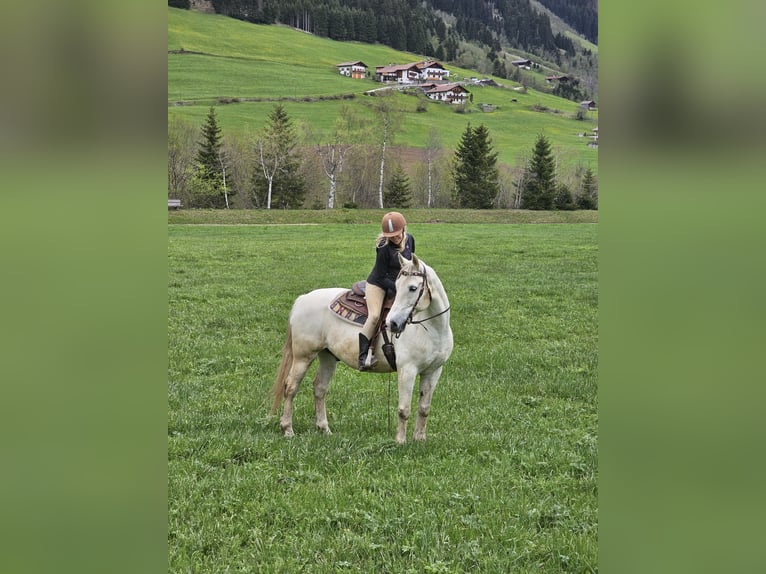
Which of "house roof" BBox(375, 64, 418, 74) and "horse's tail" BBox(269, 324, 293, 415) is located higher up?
"house roof" BBox(375, 64, 418, 74)

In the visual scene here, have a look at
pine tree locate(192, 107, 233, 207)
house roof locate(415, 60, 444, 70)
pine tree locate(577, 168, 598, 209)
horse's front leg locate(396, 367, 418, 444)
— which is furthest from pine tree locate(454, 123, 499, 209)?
horse's front leg locate(396, 367, 418, 444)

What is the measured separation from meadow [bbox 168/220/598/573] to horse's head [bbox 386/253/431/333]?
1.81m

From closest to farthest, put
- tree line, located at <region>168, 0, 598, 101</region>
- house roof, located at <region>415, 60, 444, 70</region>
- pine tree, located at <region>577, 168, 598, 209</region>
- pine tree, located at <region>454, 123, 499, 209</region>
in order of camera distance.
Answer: pine tree, located at <region>577, 168, 598, 209</region> < pine tree, located at <region>454, 123, 499, 209</region> < house roof, located at <region>415, 60, 444, 70</region> < tree line, located at <region>168, 0, 598, 101</region>

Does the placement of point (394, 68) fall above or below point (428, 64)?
below

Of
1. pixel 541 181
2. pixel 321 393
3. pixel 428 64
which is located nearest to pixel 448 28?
pixel 428 64

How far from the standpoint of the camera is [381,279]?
25.9ft

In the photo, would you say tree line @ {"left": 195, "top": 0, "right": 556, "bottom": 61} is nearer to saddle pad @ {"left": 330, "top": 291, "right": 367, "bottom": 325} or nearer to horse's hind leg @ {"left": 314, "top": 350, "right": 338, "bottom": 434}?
saddle pad @ {"left": 330, "top": 291, "right": 367, "bottom": 325}

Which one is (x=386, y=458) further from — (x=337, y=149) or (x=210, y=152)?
(x=337, y=149)

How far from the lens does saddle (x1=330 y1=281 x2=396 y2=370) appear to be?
25.7 feet

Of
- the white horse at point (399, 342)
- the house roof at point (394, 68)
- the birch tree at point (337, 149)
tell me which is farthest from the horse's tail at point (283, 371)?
the house roof at point (394, 68)

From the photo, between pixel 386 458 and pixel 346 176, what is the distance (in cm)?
5686

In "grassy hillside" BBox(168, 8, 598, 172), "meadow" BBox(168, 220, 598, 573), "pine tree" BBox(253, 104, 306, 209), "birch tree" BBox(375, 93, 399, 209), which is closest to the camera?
"meadow" BBox(168, 220, 598, 573)
